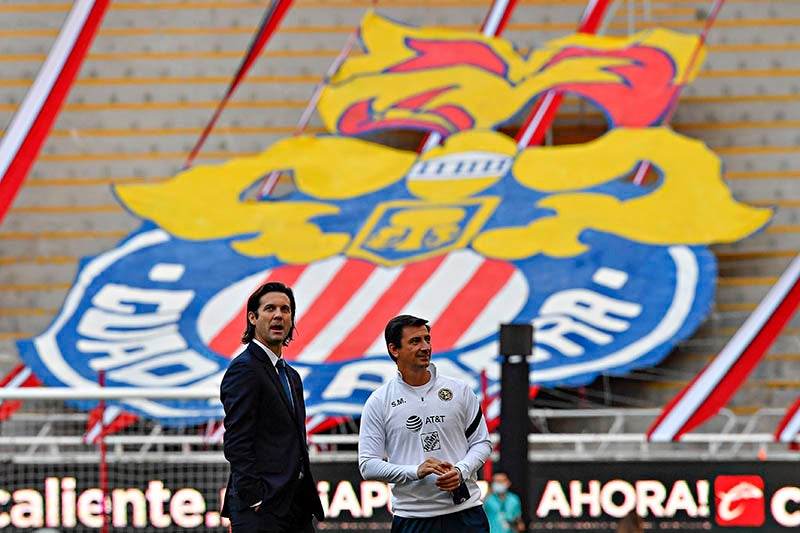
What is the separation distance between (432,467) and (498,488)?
5.39m

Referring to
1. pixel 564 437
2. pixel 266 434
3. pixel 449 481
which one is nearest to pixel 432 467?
pixel 449 481

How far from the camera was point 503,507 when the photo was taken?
10.2 meters

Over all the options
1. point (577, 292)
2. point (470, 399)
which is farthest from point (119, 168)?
point (470, 399)

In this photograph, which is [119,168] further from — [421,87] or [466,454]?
[466,454]

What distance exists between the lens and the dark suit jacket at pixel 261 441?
4852mm

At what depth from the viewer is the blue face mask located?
10.1 meters

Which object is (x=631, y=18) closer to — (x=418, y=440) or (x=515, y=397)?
(x=515, y=397)

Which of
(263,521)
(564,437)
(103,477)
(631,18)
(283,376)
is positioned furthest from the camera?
(631,18)

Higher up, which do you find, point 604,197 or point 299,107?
point 299,107

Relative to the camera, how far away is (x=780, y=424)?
14.9m

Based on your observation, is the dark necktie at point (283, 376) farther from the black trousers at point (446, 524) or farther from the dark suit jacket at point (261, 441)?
the black trousers at point (446, 524)

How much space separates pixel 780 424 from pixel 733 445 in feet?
2.27

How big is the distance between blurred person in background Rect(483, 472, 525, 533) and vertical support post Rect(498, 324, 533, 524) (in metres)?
0.15

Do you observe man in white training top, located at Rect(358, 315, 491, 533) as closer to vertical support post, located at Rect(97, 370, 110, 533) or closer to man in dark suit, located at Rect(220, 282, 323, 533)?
man in dark suit, located at Rect(220, 282, 323, 533)
